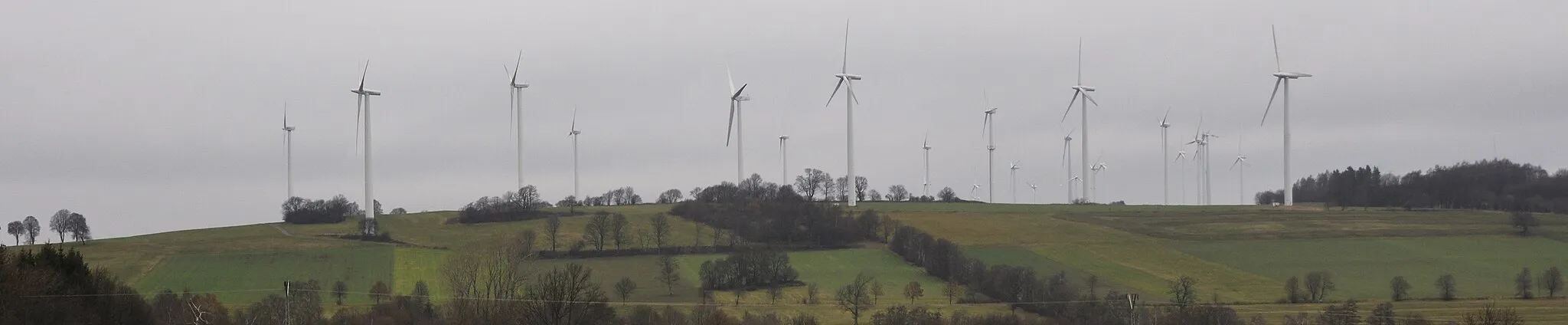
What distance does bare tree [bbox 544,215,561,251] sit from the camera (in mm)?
122100

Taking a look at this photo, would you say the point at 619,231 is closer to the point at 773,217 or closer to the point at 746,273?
the point at 773,217

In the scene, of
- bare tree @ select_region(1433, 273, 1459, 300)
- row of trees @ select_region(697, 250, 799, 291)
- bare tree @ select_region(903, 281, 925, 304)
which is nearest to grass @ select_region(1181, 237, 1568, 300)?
bare tree @ select_region(1433, 273, 1459, 300)

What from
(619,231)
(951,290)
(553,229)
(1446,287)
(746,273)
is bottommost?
(951,290)

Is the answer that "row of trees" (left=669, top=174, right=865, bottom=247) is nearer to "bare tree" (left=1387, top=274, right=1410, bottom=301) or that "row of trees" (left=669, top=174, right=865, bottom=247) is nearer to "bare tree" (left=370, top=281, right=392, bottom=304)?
"bare tree" (left=370, top=281, right=392, bottom=304)

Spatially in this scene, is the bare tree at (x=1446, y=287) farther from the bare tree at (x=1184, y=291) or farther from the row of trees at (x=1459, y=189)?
the row of trees at (x=1459, y=189)

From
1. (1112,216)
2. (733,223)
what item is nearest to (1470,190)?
(1112,216)

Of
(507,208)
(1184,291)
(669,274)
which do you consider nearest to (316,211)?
(507,208)

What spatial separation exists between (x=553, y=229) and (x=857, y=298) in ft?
123

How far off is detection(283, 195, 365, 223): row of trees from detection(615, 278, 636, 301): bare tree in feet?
167

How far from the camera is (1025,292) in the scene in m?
97.8

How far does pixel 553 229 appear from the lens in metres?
125

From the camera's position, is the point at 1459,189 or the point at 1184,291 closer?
the point at 1184,291

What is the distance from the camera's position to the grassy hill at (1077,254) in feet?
326

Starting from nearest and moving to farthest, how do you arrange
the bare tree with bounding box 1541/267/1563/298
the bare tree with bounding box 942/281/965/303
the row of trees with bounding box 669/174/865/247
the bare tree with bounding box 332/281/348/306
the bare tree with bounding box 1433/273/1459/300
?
1. the bare tree with bounding box 1433/273/1459/300
2. the bare tree with bounding box 332/281/348/306
3. the bare tree with bounding box 1541/267/1563/298
4. the bare tree with bounding box 942/281/965/303
5. the row of trees with bounding box 669/174/865/247
